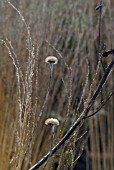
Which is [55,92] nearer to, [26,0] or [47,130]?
[47,130]

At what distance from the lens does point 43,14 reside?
6.31ft

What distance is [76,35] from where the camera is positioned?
2.08 m

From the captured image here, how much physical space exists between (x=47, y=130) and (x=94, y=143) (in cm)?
43

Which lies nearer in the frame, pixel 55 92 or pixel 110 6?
pixel 55 92

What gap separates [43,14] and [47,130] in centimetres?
49

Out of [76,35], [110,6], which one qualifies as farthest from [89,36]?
[110,6]

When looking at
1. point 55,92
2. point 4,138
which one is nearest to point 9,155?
point 4,138

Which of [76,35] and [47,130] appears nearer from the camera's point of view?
[47,130]

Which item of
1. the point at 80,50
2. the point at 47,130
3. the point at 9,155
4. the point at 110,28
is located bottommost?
the point at 9,155

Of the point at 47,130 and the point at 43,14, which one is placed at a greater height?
the point at 43,14

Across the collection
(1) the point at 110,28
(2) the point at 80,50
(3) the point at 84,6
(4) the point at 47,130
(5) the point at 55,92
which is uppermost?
(3) the point at 84,6

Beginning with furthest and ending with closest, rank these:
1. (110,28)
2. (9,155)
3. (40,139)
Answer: (110,28) → (40,139) → (9,155)

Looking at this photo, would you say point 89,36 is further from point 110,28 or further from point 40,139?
point 40,139

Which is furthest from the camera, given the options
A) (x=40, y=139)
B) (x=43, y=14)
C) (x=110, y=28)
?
(x=110, y=28)
